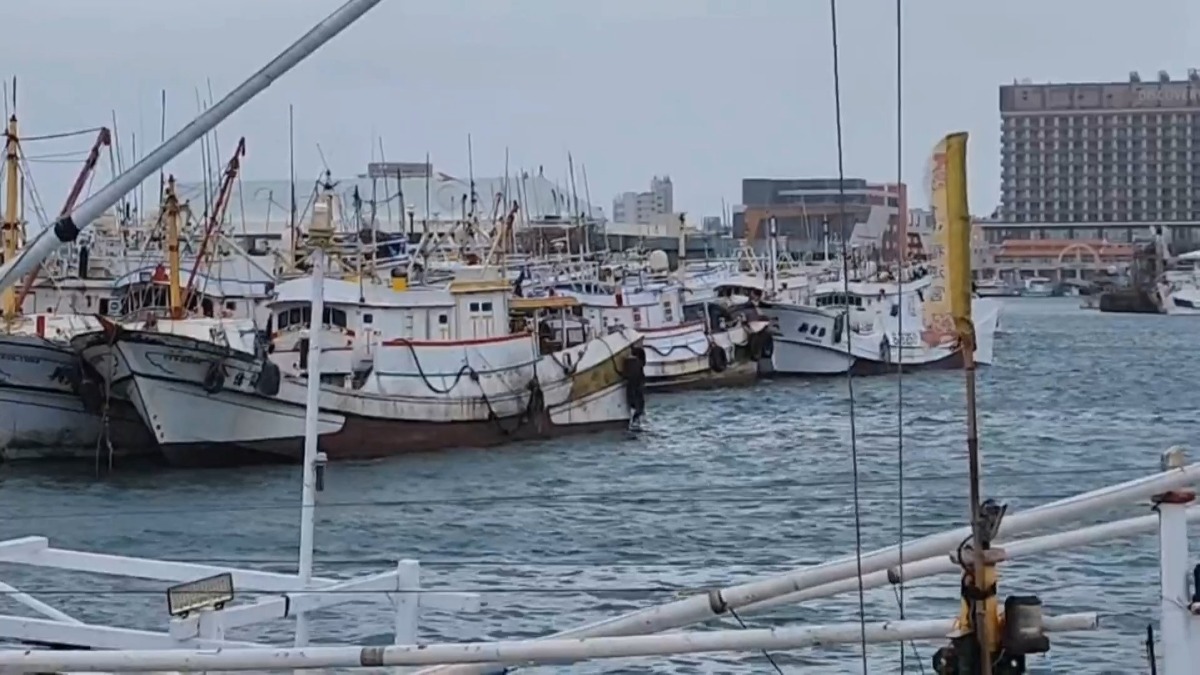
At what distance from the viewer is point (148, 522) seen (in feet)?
96.3

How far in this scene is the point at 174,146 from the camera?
8.27m

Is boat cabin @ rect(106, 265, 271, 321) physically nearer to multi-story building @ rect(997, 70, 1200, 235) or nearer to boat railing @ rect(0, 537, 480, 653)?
boat railing @ rect(0, 537, 480, 653)

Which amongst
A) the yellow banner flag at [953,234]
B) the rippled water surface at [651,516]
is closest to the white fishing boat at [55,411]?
the rippled water surface at [651,516]

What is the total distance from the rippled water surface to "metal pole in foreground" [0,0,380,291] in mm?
3198

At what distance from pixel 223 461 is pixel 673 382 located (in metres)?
23.7

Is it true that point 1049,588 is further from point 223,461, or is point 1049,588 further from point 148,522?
point 223,461

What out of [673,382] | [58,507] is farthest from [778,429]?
[58,507]

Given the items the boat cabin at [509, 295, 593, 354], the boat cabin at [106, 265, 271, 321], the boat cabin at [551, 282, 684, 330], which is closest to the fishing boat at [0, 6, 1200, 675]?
the boat cabin at [106, 265, 271, 321]

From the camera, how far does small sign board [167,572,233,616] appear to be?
9039 mm

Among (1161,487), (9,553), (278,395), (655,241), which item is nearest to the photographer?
(1161,487)

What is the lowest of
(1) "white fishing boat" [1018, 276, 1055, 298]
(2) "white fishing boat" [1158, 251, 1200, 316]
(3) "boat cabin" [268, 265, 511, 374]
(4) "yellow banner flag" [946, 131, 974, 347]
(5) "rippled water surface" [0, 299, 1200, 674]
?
(1) "white fishing boat" [1018, 276, 1055, 298]

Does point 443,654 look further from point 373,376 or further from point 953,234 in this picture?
point 373,376

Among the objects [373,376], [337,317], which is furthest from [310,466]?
[337,317]

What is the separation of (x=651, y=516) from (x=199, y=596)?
20498mm
